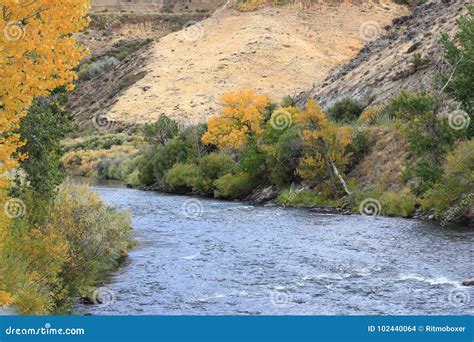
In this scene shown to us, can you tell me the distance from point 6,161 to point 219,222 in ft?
74.8

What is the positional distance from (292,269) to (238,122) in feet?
113

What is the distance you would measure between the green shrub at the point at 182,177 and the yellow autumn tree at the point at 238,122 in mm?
3082

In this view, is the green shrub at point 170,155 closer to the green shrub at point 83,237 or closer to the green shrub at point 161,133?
the green shrub at point 161,133

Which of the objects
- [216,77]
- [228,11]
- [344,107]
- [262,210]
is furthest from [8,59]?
[228,11]

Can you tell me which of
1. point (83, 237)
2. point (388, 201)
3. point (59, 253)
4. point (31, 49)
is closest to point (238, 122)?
point (388, 201)

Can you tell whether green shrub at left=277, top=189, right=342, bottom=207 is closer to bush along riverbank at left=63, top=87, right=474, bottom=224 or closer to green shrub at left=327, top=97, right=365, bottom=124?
bush along riverbank at left=63, top=87, right=474, bottom=224

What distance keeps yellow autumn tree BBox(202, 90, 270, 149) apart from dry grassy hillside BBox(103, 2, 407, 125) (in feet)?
96.6

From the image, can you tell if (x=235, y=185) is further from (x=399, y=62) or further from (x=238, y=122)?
(x=399, y=62)

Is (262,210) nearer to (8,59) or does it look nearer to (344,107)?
(344,107)

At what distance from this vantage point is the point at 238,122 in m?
54.4

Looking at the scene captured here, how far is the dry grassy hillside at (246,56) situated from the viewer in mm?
91812

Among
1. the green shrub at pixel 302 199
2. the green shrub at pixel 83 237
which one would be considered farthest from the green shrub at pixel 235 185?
the green shrub at pixel 83 237

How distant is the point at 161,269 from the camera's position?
21.4 meters

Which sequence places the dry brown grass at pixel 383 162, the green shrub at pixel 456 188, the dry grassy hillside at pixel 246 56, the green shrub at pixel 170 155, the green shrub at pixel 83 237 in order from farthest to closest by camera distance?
the dry grassy hillside at pixel 246 56 → the green shrub at pixel 170 155 → the dry brown grass at pixel 383 162 → the green shrub at pixel 456 188 → the green shrub at pixel 83 237
